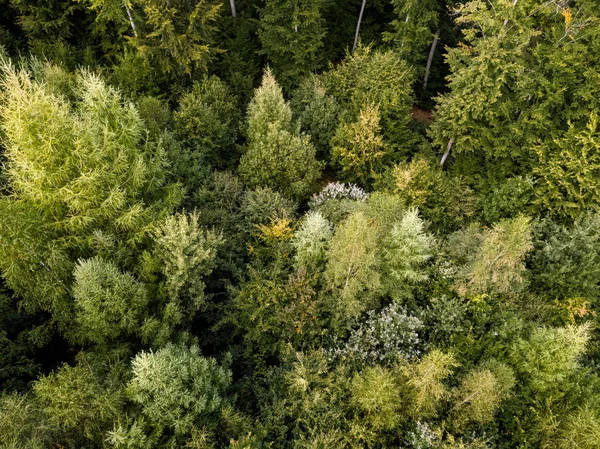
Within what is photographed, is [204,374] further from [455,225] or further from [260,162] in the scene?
[455,225]

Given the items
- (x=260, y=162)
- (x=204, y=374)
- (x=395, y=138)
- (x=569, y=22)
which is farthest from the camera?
(x=395, y=138)

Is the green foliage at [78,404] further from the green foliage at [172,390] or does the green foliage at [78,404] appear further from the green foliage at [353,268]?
the green foliage at [353,268]

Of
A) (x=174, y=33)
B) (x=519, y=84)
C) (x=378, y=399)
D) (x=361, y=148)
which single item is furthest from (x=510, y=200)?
(x=174, y=33)

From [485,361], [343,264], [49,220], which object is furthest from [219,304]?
[485,361]

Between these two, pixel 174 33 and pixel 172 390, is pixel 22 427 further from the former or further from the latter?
pixel 174 33

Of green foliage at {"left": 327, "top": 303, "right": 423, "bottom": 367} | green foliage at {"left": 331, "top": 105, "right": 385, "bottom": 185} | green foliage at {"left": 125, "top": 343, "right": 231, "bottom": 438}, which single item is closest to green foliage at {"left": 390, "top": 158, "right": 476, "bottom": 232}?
green foliage at {"left": 331, "top": 105, "right": 385, "bottom": 185}

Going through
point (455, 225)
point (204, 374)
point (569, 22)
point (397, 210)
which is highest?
point (569, 22)

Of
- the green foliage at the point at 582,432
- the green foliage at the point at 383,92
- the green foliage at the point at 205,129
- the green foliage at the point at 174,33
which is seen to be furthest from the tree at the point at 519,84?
the green foliage at the point at 174,33
